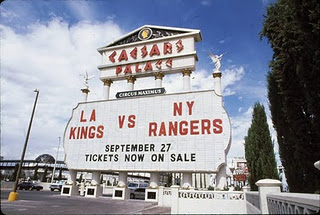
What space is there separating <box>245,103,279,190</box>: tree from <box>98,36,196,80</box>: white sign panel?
9.19 m

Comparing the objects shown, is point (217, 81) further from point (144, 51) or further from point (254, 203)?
point (254, 203)

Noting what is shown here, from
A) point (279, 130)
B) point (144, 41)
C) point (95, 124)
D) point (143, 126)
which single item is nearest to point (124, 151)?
point (143, 126)

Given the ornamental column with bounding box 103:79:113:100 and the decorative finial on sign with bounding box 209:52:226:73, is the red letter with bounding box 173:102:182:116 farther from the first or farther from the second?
the ornamental column with bounding box 103:79:113:100

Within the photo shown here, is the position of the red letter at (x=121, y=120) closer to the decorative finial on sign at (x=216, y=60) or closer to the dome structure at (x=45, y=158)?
the decorative finial on sign at (x=216, y=60)

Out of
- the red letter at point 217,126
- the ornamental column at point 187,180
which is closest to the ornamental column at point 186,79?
the red letter at point 217,126

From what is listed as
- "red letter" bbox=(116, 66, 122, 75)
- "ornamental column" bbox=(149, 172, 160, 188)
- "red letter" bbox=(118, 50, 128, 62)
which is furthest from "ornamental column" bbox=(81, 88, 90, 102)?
"ornamental column" bbox=(149, 172, 160, 188)

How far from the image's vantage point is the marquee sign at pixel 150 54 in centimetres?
2200

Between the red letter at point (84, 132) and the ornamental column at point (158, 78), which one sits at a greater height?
the ornamental column at point (158, 78)

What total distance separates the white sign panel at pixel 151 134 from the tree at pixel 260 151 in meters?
6.36

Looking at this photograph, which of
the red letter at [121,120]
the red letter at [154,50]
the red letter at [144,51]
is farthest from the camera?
the red letter at [144,51]

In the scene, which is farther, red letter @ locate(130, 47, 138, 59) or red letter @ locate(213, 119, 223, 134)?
red letter @ locate(130, 47, 138, 59)

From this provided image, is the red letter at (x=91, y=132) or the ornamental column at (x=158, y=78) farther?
the ornamental column at (x=158, y=78)

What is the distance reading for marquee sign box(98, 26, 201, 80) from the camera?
2200cm

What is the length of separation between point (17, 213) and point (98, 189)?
35.4 feet
